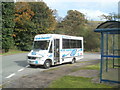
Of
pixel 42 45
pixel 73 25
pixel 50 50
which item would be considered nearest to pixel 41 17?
pixel 73 25

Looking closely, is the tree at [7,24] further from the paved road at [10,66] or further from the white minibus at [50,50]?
the white minibus at [50,50]

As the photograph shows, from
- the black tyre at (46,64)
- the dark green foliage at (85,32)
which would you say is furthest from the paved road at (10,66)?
the dark green foliage at (85,32)

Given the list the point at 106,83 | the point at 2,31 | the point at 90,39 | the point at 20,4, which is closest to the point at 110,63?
the point at 106,83

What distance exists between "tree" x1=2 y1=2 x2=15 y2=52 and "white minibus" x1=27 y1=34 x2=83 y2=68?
19398 mm

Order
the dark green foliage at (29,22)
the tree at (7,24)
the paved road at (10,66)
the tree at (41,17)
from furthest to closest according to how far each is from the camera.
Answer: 1. the tree at (41,17)
2. the dark green foliage at (29,22)
3. the tree at (7,24)
4. the paved road at (10,66)

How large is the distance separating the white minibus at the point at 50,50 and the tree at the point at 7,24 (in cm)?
1940

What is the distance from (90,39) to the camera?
41.3m

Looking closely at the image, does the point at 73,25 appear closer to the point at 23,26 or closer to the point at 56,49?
the point at 23,26

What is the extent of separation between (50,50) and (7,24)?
73.1 feet

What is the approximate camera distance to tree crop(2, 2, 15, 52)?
32.7 m

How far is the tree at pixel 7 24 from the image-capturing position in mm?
32656

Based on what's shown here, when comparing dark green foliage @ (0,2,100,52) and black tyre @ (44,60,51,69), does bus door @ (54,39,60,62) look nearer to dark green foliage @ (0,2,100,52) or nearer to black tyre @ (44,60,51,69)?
black tyre @ (44,60,51,69)

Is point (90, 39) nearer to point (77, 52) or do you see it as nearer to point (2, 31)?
point (2, 31)

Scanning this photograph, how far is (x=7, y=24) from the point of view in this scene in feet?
111
